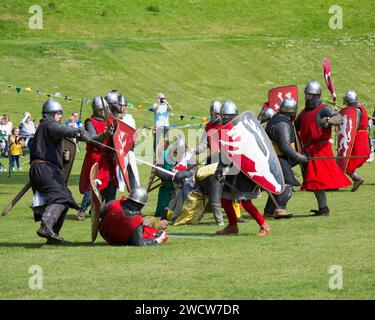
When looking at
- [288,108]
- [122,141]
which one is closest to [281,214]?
[288,108]

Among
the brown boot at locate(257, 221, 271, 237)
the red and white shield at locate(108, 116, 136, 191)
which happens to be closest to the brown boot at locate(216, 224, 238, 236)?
the brown boot at locate(257, 221, 271, 237)

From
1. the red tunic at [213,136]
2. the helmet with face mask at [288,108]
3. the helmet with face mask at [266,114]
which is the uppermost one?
the helmet with face mask at [288,108]

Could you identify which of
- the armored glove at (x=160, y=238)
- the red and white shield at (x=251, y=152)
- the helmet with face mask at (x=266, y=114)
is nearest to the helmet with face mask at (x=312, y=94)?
the helmet with face mask at (x=266, y=114)

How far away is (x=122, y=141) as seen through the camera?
11.8 m

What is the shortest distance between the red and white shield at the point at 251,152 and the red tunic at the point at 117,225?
4.80 feet

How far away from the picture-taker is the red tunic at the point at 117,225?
34.8 feet

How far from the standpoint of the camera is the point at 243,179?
11.7 meters

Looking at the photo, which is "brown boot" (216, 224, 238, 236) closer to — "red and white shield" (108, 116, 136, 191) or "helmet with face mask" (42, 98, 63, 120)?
"red and white shield" (108, 116, 136, 191)

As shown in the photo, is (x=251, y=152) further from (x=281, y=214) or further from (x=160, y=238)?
(x=281, y=214)

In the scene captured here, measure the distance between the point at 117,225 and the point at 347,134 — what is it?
6744 mm

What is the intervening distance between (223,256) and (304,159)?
3.14 metres

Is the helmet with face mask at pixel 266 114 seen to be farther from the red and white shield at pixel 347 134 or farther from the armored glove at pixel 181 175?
the armored glove at pixel 181 175

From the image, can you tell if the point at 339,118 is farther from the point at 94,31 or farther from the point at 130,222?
the point at 94,31

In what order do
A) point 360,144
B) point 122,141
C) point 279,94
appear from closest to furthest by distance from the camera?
point 122,141 < point 279,94 < point 360,144
